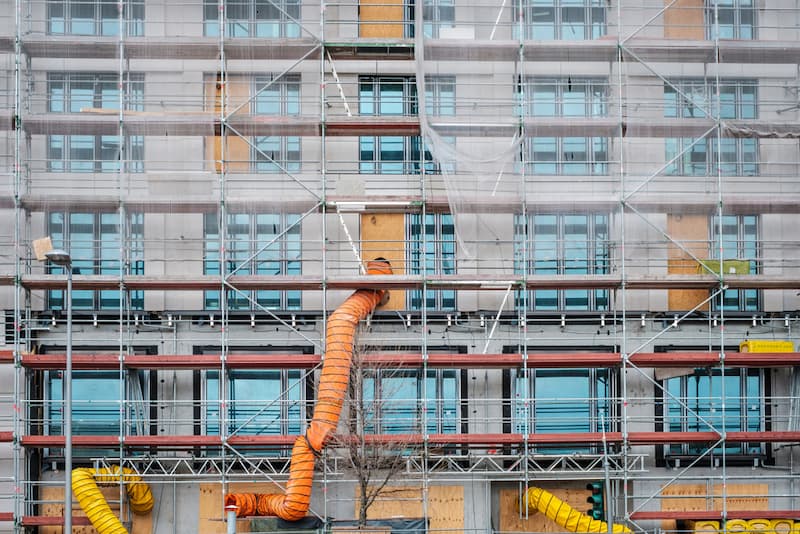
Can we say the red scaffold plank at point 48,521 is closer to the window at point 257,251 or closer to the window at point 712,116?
the window at point 257,251

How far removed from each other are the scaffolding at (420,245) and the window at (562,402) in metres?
0.08

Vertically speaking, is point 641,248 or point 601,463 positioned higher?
point 641,248

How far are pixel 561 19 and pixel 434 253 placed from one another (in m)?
7.13

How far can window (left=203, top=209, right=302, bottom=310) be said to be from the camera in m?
31.7

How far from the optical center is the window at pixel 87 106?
3212cm

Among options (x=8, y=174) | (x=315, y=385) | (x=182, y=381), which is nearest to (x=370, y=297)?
(x=315, y=385)

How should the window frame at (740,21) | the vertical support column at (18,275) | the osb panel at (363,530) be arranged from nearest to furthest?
the osb panel at (363,530), the vertical support column at (18,275), the window frame at (740,21)

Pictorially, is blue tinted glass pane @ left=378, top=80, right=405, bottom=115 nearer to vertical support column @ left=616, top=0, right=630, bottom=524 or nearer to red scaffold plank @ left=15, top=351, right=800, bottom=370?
vertical support column @ left=616, top=0, right=630, bottom=524

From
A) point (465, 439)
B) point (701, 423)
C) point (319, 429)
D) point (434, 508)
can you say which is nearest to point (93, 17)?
point (319, 429)

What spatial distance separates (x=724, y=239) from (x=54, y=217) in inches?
689

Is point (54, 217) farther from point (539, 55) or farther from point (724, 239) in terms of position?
point (724, 239)

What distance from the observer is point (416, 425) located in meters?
30.8

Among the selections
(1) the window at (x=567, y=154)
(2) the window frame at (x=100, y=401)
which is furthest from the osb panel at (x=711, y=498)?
(2) the window frame at (x=100, y=401)

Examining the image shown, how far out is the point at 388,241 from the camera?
32.4 metres
